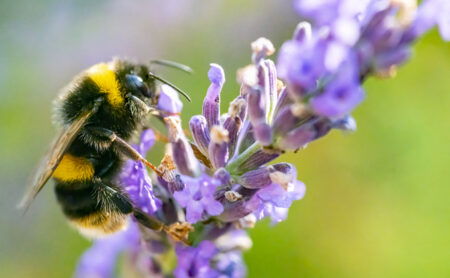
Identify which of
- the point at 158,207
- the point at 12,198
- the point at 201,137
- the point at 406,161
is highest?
the point at 406,161

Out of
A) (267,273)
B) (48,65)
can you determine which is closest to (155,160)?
(267,273)

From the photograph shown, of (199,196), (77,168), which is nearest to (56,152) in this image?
(77,168)

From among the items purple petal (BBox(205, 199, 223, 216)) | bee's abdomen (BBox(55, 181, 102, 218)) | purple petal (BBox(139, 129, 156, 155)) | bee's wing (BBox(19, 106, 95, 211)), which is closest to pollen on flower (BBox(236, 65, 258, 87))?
purple petal (BBox(205, 199, 223, 216))

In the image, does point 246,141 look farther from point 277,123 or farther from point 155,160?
point 155,160

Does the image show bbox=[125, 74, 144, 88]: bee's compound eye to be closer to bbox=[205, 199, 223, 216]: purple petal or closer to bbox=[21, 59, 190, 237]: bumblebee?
bbox=[21, 59, 190, 237]: bumblebee

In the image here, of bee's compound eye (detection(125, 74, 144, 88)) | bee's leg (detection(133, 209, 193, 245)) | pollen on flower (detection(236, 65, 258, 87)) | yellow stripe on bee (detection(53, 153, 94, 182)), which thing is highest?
pollen on flower (detection(236, 65, 258, 87))

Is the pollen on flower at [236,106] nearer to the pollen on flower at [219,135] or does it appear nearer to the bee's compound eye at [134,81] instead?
the pollen on flower at [219,135]

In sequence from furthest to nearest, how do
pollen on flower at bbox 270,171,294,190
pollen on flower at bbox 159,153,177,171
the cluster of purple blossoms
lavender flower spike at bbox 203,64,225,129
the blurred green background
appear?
1. the blurred green background
2. pollen on flower at bbox 159,153,177,171
3. lavender flower spike at bbox 203,64,225,129
4. pollen on flower at bbox 270,171,294,190
5. the cluster of purple blossoms
